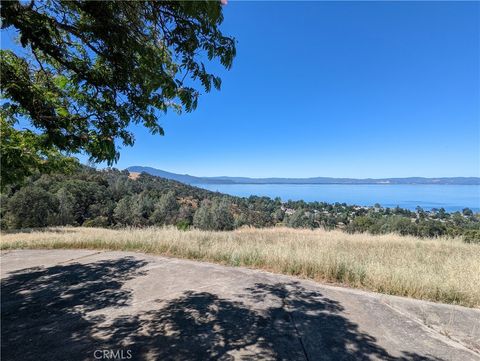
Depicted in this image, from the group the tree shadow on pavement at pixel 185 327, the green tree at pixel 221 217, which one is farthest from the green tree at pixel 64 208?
the tree shadow on pavement at pixel 185 327

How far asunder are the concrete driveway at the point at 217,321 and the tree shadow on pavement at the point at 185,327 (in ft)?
0.04

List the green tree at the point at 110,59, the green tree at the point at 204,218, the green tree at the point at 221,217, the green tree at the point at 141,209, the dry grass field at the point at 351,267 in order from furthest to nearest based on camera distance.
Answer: the green tree at the point at 141,209, the green tree at the point at 221,217, the green tree at the point at 204,218, the dry grass field at the point at 351,267, the green tree at the point at 110,59

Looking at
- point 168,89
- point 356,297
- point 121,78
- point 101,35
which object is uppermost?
point 101,35

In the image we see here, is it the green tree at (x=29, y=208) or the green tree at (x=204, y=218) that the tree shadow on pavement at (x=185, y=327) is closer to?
the green tree at (x=204, y=218)

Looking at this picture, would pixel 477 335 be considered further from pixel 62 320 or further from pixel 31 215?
pixel 31 215

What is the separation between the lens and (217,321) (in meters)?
3.53

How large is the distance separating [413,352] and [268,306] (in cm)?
182

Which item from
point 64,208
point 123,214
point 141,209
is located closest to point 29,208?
point 64,208

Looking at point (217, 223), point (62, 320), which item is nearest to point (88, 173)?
point (217, 223)

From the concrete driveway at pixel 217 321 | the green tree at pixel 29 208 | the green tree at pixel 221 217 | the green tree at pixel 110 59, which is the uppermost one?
the green tree at pixel 110 59

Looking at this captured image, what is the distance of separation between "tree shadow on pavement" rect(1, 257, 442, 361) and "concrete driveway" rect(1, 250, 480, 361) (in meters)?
0.01

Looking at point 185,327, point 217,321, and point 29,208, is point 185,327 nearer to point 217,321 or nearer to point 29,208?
point 217,321

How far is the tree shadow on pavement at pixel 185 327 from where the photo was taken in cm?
283

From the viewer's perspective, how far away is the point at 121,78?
270 cm
